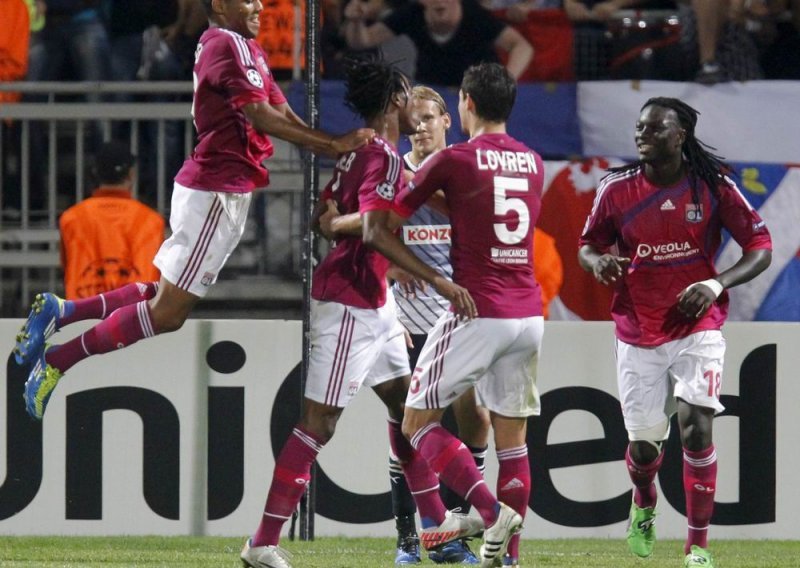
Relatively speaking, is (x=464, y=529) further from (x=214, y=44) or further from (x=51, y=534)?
(x=51, y=534)

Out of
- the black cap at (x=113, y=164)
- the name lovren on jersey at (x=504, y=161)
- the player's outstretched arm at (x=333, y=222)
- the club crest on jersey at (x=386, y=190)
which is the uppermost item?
the black cap at (x=113, y=164)

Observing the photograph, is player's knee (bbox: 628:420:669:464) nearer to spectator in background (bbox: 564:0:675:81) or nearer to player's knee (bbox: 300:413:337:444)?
player's knee (bbox: 300:413:337:444)

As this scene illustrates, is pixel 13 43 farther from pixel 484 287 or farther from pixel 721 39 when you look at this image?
pixel 484 287

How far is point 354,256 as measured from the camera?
711 centimetres

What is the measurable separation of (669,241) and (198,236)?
211cm

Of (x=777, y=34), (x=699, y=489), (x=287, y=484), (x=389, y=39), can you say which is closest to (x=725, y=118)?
(x=777, y=34)

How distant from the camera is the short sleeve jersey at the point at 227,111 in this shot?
7.13 meters

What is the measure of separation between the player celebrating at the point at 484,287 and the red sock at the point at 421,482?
0.62 metres

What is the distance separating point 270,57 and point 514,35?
1.69 m

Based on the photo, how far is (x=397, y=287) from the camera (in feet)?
27.6

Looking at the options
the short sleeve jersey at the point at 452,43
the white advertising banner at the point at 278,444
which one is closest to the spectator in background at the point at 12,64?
the short sleeve jersey at the point at 452,43

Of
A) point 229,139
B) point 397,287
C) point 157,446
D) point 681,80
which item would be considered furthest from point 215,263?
point 681,80

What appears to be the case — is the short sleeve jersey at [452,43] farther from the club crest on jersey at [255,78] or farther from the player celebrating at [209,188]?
the club crest on jersey at [255,78]

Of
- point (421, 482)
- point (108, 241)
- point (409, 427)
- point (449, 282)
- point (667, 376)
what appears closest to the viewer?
point (449, 282)
